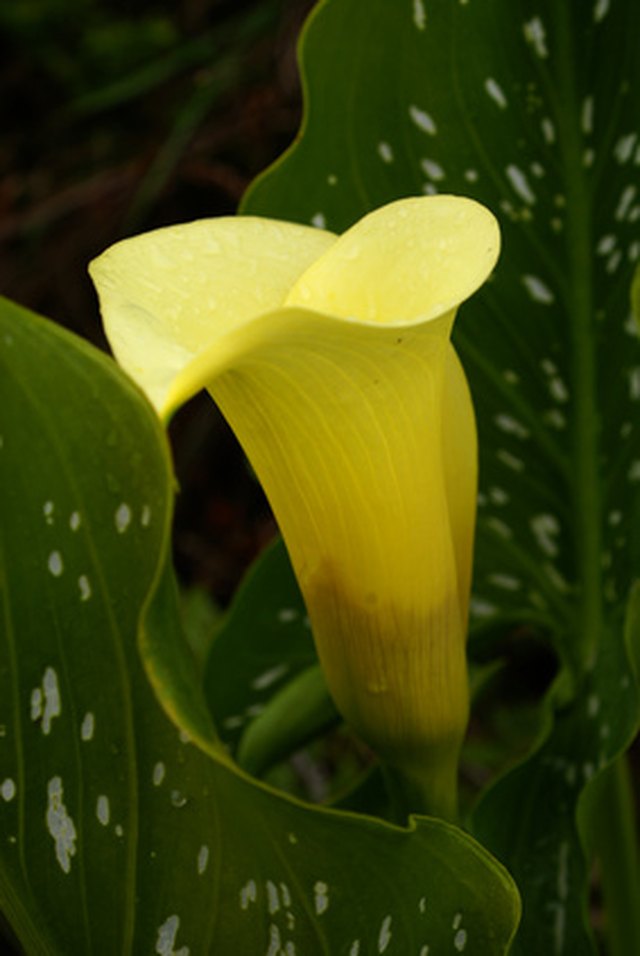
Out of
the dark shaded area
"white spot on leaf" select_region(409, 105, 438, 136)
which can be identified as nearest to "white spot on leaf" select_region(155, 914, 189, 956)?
"white spot on leaf" select_region(409, 105, 438, 136)

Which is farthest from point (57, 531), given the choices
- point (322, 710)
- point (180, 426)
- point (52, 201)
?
point (52, 201)

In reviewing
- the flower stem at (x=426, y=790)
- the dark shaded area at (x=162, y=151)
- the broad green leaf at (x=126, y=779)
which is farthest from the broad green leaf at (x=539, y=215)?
the dark shaded area at (x=162, y=151)

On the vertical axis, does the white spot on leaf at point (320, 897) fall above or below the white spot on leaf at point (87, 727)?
below

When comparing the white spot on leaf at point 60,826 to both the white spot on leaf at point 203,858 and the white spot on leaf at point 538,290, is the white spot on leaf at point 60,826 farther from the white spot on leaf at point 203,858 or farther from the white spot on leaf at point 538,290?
the white spot on leaf at point 538,290

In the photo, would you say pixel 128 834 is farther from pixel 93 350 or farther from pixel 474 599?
pixel 474 599

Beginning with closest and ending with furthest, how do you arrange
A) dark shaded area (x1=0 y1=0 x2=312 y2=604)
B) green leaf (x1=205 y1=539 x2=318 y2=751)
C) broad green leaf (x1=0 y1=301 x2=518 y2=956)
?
broad green leaf (x1=0 y1=301 x2=518 y2=956) < green leaf (x1=205 y1=539 x2=318 y2=751) < dark shaded area (x1=0 y1=0 x2=312 y2=604)

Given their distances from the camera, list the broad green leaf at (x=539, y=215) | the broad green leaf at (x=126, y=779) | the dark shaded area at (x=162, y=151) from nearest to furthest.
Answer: the broad green leaf at (x=126, y=779), the broad green leaf at (x=539, y=215), the dark shaded area at (x=162, y=151)

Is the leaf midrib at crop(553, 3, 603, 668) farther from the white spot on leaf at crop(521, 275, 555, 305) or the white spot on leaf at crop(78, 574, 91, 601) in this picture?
the white spot on leaf at crop(78, 574, 91, 601)
